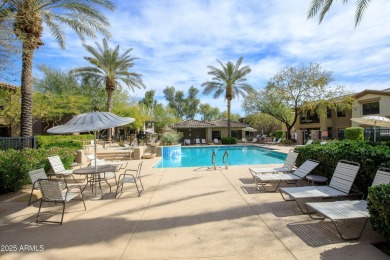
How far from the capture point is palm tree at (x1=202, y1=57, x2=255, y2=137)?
29484mm

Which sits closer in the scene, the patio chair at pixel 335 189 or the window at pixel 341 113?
the patio chair at pixel 335 189

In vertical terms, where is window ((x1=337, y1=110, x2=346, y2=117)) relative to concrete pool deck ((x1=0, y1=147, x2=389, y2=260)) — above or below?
above

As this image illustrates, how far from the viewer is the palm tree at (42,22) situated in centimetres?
964

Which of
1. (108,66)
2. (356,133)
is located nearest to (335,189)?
(356,133)

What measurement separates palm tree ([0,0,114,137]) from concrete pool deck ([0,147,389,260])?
583 cm

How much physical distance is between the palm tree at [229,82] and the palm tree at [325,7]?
766 inches

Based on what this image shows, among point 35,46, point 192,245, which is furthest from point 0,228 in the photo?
point 35,46

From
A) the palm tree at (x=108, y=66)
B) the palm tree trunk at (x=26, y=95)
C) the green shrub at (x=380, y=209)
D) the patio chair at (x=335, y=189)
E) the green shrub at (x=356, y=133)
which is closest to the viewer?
the green shrub at (x=380, y=209)

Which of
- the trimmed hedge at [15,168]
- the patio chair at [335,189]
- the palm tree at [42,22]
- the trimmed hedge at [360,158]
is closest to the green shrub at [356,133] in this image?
the trimmed hedge at [360,158]

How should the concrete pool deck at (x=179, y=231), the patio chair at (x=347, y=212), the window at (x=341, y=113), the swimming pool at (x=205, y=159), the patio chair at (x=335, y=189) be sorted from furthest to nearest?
the window at (x=341, y=113) < the swimming pool at (x=205, y=159) < the patio chair at (x=335, y=189) < the patio chair at (x=347, y=212) < the concrete pool deck at (x=179, y=231)

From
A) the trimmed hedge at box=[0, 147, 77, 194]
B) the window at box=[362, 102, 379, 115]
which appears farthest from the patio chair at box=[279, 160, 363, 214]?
the window at box=[362, 102, 379, 115]

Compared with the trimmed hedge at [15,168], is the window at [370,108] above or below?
above

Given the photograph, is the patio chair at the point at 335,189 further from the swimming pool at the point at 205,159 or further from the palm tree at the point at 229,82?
the palm tree at the point at 229,82

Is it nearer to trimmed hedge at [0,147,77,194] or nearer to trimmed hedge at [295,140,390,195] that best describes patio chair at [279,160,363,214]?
trimmed hedge at [295,140,390,195]
